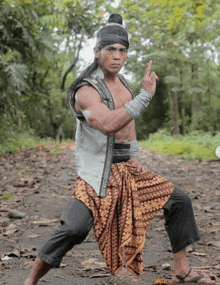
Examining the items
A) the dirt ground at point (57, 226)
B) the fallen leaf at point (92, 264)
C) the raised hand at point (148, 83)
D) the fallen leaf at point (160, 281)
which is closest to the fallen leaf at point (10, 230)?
the dirt ground at point (57, 226)

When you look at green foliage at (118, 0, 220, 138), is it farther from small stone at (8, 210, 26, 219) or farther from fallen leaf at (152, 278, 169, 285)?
fallen leaf at (152, 278, 169, 285)

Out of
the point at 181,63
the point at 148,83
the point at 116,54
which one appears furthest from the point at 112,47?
the point at 181,63

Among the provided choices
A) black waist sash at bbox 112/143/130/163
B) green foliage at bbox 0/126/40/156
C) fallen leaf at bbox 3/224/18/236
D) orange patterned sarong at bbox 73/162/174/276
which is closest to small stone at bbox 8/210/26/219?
fallen leaf at bbox 3/224/18/236

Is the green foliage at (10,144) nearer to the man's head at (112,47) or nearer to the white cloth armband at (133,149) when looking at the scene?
the white cloth armband at (133,149)

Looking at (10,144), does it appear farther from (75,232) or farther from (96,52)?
(75,232)

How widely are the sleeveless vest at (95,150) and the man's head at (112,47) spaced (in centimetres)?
15

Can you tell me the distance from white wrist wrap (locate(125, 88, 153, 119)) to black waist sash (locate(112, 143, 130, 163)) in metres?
0.47

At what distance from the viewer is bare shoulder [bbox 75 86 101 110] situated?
8.77 feet

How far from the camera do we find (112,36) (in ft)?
9.43

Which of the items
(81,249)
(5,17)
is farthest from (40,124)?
(81,249)

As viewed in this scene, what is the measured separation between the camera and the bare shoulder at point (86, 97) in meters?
2.67

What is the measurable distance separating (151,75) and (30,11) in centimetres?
890

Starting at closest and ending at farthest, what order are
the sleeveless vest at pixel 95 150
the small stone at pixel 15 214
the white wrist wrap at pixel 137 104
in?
the white wrist wrap at pixel 137 104, the sleeveless vest at pixel 95 150, the small stone at pixel 15 214

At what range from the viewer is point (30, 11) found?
1075 centimetres
